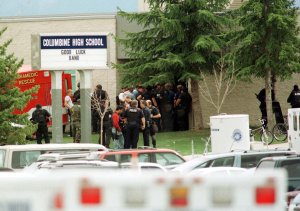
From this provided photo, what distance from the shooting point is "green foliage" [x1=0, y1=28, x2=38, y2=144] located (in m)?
32.7

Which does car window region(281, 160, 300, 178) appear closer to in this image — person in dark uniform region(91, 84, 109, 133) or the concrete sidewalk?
the concrete sidewalk

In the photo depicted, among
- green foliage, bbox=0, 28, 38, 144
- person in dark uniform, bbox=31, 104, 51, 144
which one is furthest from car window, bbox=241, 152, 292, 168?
person in dark uniform, bbox=31, 104, 51, 144

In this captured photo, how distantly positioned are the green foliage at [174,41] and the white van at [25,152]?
1887 cm

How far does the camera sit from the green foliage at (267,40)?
1564 inches

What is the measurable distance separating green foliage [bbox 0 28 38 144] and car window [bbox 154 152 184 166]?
31.9 ft

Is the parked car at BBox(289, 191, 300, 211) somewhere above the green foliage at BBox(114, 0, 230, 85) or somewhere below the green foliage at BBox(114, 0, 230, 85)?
below

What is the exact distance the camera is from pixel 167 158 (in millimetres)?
23750

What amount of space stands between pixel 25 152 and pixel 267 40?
18.1 meters

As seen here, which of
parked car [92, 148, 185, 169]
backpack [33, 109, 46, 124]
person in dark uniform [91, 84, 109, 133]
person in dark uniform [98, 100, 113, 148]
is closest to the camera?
parked car [92, 148, 185, 169]

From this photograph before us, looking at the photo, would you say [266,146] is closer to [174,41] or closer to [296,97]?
[296,97]

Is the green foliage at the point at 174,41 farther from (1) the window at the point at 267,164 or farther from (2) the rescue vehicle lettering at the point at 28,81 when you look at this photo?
(1) the window at the point at 267,164

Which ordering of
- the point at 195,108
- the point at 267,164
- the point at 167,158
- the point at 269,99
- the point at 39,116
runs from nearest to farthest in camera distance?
the point at 267,164
the point at 167,158
the point at 39,116
the point at 269,99
the point at 195,108

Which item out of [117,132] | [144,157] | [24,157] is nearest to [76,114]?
[117,132]

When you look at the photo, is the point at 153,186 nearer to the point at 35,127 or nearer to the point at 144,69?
the point at 35,127
